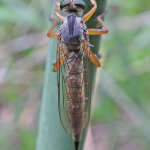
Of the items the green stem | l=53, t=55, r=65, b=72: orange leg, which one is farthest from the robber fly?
the green stem

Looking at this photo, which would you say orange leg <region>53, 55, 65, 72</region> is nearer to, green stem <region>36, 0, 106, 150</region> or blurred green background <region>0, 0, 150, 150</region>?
green stem <region>36, 0, 106, 150</region>

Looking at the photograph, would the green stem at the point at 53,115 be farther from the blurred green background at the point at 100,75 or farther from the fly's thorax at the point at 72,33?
the blurred green background at the point at 100,75

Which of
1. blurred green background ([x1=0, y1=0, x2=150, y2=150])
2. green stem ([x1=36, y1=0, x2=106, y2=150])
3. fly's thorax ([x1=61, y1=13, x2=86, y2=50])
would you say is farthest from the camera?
blurred green background ([x1=0, y1=0, x2=150, y2=150])

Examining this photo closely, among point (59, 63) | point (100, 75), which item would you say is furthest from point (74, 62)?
point (100, 75)

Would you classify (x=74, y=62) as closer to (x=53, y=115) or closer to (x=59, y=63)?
(x=59, y=63)

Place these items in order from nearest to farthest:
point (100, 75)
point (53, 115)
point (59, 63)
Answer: point (53, 115) → point (59, 63) → point (100, 75)

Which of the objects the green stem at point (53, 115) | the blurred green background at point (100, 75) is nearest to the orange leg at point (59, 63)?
the green stem at point (53, 115)

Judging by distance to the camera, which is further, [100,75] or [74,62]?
[100,75]

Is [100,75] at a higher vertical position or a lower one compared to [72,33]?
lower

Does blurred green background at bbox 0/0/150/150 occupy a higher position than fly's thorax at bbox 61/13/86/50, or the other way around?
fly's thorax at bbox 61/13/86/50
